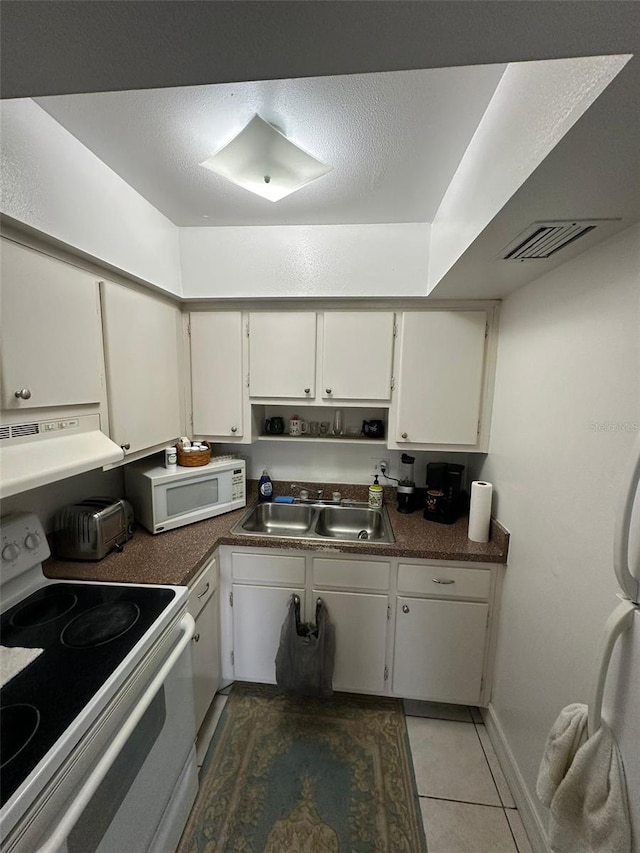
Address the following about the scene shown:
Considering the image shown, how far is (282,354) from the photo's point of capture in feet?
6.25

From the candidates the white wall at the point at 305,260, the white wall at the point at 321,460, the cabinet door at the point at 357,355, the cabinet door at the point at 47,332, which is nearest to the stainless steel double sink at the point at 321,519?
the white wall at the point at 321,460

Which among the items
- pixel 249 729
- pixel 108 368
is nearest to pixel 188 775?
pixel 249 729

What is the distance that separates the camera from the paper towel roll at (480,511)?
164 cm

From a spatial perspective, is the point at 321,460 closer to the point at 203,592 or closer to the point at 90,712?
the point at 203,592

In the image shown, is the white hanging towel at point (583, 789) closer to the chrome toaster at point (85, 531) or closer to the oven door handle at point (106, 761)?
the oven door handle at point (106, 761)

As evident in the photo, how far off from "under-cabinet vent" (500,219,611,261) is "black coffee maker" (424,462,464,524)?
117 centimetres

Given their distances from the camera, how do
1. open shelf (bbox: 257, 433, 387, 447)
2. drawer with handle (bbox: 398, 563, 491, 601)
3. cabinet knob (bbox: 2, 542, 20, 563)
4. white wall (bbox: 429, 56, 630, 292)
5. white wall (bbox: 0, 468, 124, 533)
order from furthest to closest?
open shelf (bbox: 257, 433, 387, 447), drawer with handle (bbox: 398, 563, 491, 601), white wall (bbox: 0, 468, 124, 533), cabinet knob (bbox: 2, 542, 20, 563), white wall (bbox: 429, 56, 630, 292)

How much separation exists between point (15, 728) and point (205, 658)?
937 mm

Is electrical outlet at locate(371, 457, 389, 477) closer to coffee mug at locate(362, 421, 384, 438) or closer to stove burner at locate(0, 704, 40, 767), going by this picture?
coffee mug at locate(362, 421, 384, 438)

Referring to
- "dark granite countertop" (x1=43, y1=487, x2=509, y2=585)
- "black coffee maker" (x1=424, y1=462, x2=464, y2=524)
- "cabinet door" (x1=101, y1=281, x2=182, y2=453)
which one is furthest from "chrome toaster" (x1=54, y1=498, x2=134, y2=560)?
"black coffee maker" (x1=424, y1=462, x2=464, y2=524)

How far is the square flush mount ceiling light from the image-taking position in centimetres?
108

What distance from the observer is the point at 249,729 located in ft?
5.28

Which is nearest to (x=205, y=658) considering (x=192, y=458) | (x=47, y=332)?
(x=192, y=458)

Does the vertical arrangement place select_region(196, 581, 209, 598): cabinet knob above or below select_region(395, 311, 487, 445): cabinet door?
below
